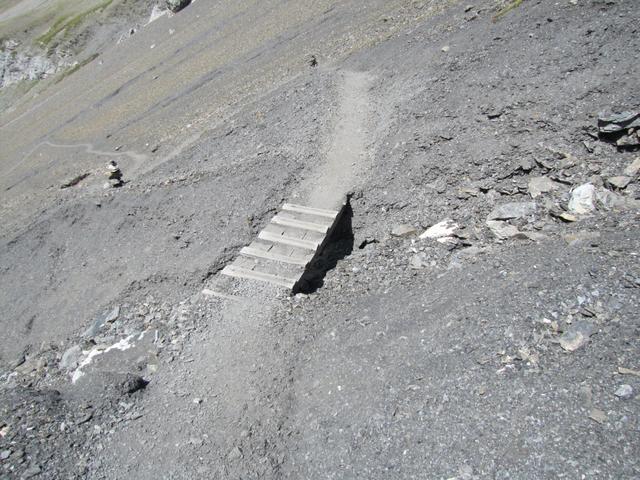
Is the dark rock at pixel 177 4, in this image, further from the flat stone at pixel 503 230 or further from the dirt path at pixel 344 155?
the flat stone at pixel 503 230

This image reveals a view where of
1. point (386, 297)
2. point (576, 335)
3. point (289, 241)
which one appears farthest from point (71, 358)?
point (576, 335)

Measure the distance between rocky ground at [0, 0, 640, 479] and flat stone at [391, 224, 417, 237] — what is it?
5cm

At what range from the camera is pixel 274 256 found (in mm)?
10422

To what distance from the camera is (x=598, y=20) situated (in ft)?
41.1

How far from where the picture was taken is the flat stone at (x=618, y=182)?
890cm

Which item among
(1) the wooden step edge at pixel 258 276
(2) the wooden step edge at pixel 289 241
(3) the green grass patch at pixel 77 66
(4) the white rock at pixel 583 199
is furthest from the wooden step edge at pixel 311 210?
(3) the green grass patch at pixel 77 66

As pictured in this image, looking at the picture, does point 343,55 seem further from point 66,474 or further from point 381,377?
point 66,474

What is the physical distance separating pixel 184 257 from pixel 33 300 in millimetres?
5442

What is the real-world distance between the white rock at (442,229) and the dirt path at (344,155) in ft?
8.94

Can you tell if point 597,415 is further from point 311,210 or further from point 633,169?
point 311,210

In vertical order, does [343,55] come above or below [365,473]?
above

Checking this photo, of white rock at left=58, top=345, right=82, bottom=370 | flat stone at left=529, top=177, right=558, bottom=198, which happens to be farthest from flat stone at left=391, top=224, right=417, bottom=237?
white rock at left=58, top=345, right=82, bottom=370

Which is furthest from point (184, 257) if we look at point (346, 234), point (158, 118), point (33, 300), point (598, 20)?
point (158, 118)

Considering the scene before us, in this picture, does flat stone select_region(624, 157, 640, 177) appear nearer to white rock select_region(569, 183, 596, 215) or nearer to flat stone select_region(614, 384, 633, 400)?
white rock select_region(569, 183, 596, 215)
